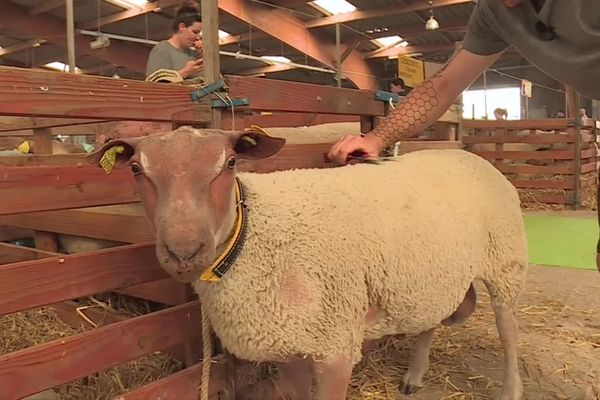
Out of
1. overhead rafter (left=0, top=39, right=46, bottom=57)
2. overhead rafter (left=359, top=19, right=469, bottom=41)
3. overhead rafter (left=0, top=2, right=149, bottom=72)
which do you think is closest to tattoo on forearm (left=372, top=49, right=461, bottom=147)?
overhead rafter (left=0, top=2, right=149, bottom=72)

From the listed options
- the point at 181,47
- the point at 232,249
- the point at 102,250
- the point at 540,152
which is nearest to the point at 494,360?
the point at 232,249

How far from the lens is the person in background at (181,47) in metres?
3.70

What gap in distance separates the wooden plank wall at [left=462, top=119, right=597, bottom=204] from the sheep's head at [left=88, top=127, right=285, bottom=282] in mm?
→ 8036

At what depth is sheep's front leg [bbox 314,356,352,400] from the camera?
6.21ft

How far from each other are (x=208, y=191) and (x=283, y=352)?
63 cm

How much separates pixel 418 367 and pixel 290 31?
8827 mm

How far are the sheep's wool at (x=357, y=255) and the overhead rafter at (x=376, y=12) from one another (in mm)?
7922

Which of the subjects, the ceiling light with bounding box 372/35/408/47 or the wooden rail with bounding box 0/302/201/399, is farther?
the ceiling light with bounding box 372/35/408/47

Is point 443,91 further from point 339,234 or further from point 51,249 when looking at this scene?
point 51,249

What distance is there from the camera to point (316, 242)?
1.90m

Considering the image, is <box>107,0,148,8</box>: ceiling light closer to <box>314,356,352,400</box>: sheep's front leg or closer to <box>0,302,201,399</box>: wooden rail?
<box>0,302,201,399</box>: wooden rail

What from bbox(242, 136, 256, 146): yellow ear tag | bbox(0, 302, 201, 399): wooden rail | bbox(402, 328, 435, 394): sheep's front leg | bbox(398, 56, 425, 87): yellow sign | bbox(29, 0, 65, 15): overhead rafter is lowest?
bbox(402, 328, 435, 394): sheep's front leg

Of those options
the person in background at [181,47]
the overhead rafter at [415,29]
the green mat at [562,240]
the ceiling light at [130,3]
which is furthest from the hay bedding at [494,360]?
the overhead rafter at [415,29]

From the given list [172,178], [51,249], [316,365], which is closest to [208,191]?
[172,178]
